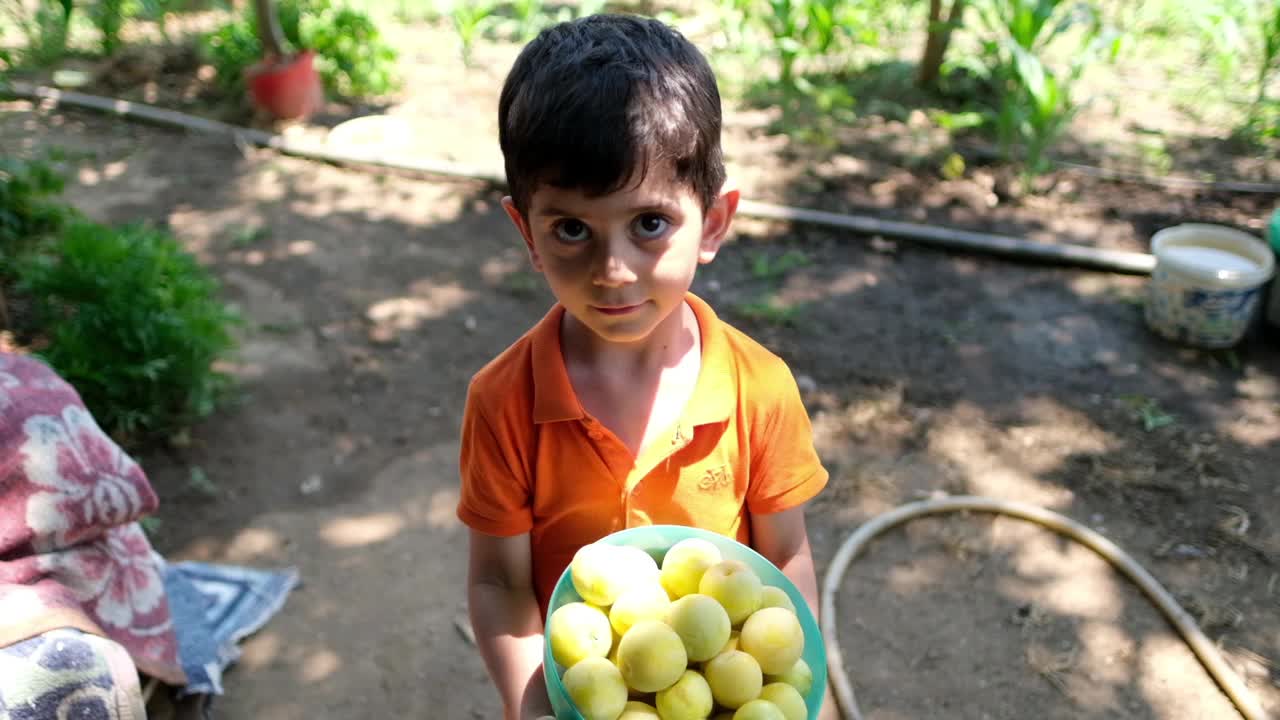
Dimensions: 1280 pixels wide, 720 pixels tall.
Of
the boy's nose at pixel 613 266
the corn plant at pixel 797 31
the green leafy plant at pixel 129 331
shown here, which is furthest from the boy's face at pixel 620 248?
the corn plant at pixel 797 31

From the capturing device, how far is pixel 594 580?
120 centimetres

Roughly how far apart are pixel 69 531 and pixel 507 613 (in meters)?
1.26

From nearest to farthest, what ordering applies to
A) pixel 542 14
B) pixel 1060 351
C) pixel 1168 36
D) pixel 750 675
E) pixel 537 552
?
pixel 750 675 → pixel 537 552 → pixel 1060 351 → pixel 1168 36 → pixel 542 14

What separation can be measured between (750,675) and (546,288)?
348cm

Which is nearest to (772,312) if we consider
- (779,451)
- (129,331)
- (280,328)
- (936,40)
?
(280,328)

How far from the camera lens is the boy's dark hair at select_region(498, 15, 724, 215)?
1.24 meters

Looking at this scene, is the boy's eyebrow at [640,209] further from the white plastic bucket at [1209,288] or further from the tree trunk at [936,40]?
the tree trunk at [936,40]

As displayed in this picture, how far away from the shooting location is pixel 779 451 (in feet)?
5.03

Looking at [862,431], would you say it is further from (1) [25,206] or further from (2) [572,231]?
(1) [25,206]

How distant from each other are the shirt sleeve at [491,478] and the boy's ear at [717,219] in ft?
1.38

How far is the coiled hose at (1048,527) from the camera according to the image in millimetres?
2479

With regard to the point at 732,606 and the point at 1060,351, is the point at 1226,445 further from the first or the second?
the point at 732,606

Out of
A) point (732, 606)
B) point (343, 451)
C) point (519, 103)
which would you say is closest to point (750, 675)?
point (732, 606)

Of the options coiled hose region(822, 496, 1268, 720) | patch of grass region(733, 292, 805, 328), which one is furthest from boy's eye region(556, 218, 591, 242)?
patch of grass region(733, 292, 805, 328)
